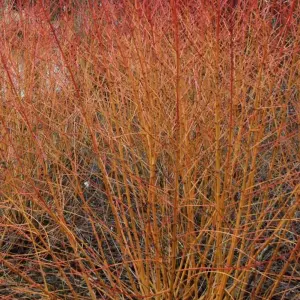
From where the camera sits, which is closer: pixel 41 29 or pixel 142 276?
pixel 142 276

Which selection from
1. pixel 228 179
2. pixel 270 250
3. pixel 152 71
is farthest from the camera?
pixel 270 250

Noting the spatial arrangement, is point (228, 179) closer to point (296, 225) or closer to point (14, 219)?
point (296, 225)

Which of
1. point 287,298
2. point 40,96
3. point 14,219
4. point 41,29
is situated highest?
point 41,29

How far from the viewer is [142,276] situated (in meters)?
2.34

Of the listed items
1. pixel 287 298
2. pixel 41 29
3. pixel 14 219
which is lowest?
pixel 287 298

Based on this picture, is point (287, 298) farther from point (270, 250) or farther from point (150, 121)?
point (150, 121)

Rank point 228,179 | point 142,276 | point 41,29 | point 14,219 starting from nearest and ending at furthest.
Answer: point 228,179
point 142,276
point 14,219
point 41,29

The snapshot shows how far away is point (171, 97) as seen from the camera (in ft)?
9.23

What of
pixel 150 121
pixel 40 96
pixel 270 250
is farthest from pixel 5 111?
pixel 270 250

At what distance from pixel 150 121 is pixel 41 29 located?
226cm

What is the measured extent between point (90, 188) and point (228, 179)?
1.79 metres

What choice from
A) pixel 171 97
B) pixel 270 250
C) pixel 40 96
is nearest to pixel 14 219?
pixel 40 96

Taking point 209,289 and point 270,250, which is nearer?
point 209,289

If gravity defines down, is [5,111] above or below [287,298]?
above
